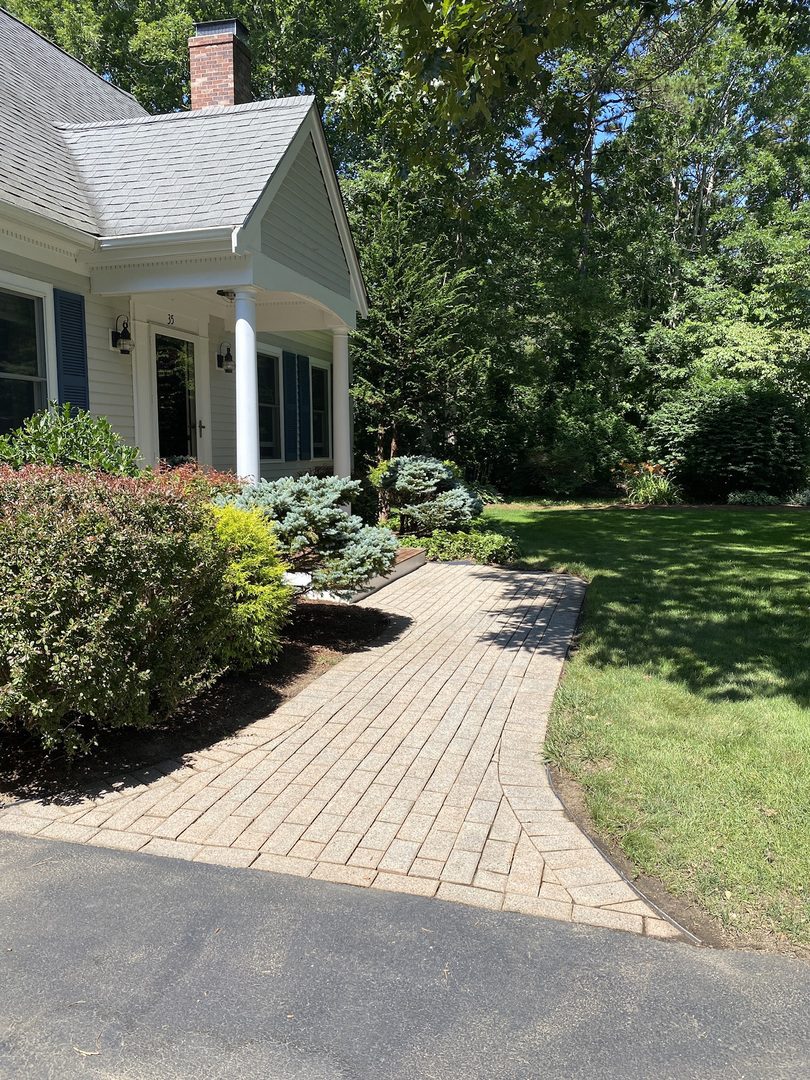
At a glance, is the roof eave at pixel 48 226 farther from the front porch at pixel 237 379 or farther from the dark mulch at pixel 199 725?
the dark mulch at pixel 199 725

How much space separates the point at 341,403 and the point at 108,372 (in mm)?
4187

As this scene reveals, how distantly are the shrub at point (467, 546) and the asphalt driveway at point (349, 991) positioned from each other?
8.31m

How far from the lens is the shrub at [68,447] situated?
239 inches

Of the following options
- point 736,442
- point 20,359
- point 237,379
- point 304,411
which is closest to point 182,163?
point 237,379

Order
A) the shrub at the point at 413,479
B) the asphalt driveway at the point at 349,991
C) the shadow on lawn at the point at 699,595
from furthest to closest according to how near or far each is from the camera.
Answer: the shrub at the point at 413,479 < the shadow on lawn at the point at 699,595 < the asphalt driveway at the point at 349,991

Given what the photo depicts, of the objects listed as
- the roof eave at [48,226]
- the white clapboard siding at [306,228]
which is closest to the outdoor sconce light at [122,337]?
the roof eave at [48,226]

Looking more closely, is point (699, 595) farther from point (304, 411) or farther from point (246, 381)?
point (304, 411)

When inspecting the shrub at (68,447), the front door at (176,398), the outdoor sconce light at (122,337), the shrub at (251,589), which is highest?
the outdoor sconce light at (122,337)

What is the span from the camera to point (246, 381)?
339 inches

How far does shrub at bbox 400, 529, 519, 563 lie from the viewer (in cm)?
1117

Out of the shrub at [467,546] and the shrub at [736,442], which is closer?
the shrub at [467,546]

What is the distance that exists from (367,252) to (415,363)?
253 centimetres

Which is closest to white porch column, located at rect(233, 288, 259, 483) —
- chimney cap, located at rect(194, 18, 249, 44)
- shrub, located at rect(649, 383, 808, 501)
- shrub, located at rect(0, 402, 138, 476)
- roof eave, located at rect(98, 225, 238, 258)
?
roof eave, located at rect(98, 225, 238, 258)

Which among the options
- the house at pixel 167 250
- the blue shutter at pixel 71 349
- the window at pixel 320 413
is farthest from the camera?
the window at pixel 320 413
